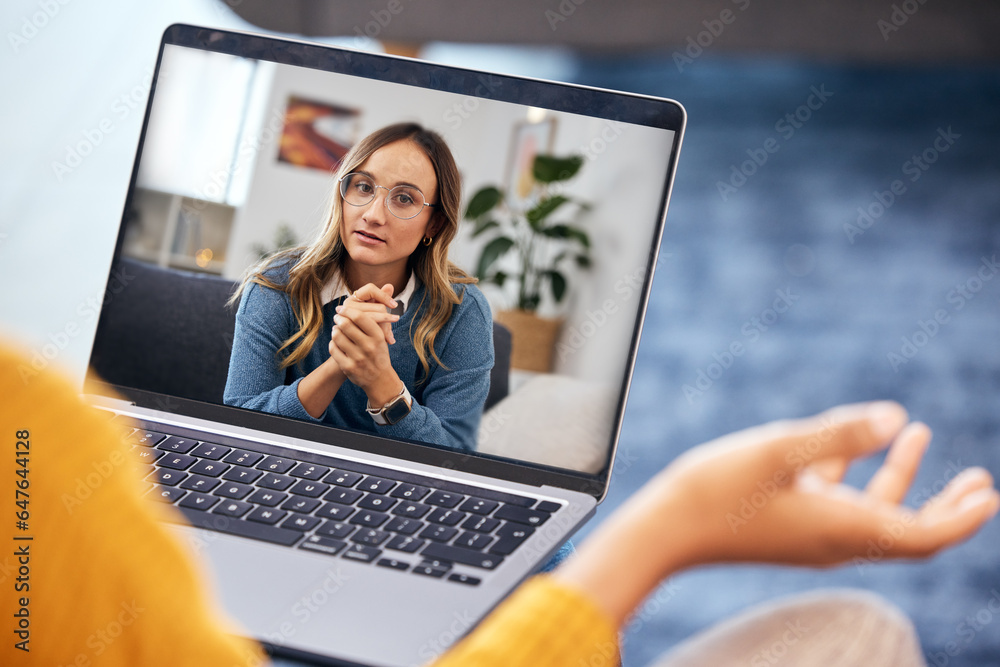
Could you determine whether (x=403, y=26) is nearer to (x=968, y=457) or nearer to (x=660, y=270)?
(x=660, y=270)

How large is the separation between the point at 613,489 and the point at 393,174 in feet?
4.25

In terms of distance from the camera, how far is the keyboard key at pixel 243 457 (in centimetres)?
49

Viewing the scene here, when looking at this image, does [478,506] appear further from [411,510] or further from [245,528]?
[245,528]

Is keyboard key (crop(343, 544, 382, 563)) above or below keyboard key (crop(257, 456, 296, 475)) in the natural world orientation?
below

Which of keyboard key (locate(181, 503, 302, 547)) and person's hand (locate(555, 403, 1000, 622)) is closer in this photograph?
person's hand (locate(555, 403, 1000, 622))

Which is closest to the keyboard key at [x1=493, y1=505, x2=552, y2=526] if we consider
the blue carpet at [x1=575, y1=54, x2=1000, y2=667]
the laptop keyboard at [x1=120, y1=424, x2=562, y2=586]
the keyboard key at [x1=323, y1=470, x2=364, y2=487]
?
the laptop keyboard at [x1=120, y1=424, x2=562, y2=586]

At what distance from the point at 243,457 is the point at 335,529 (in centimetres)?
12

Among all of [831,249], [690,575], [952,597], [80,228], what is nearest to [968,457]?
[952,597]

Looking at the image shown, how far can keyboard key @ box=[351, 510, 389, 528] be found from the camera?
0.43 meters

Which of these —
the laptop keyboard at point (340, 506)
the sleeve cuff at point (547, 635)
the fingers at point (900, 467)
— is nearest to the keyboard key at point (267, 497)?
the laptop keyboard at point (340, 506)

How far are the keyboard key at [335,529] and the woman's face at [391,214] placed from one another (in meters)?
0.20

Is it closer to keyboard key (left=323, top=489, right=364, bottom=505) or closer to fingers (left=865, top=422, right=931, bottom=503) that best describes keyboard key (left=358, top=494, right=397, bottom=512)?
keyboard key (left=323, top=489, right=364, bottom=505)

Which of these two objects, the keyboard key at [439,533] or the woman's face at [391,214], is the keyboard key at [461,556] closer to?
the keyboard key at [439,533]

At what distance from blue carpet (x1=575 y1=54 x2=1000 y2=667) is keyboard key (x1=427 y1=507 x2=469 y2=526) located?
1.11m
